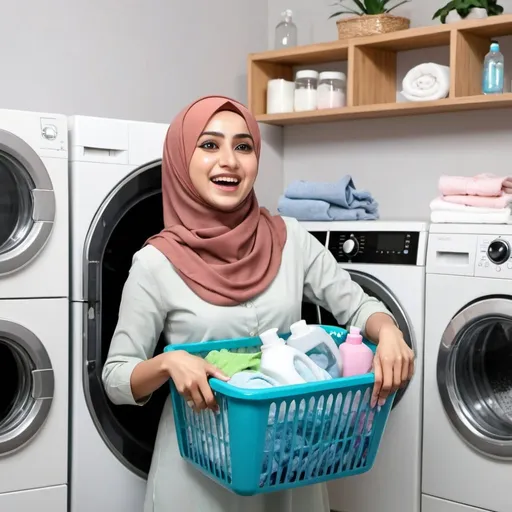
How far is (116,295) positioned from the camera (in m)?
2.16

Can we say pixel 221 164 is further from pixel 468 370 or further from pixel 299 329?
pixel 468 370

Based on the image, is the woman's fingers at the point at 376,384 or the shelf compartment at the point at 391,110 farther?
the shelf compartment at the point at 391,110

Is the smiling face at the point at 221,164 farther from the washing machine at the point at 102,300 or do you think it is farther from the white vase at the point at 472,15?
the white vase at the point at 472,15

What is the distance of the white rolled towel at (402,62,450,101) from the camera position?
8.87 ft

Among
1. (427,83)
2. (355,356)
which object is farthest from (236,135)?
(427,83)

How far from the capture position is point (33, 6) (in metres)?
2.68

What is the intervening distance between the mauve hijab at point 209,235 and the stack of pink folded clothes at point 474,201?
0.71m

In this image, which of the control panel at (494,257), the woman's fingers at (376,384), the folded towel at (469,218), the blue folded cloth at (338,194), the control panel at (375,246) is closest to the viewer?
the woman's fingers at (376,384)

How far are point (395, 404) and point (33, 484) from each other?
1.07 m

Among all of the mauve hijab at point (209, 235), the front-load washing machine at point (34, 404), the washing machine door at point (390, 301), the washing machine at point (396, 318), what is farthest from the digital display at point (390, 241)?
the front-load washing machine at point (34, 404)

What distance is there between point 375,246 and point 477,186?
0.35 meters

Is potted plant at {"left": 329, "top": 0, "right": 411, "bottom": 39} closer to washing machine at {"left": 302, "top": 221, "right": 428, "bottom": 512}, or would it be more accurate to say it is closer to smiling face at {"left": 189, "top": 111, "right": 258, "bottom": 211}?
Answer: washing machine at {"left": 302, "top": 221, "right": 428, "bottom": 512}

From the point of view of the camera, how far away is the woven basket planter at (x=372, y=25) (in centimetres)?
286

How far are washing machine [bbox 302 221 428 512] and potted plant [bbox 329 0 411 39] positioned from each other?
802 mm
